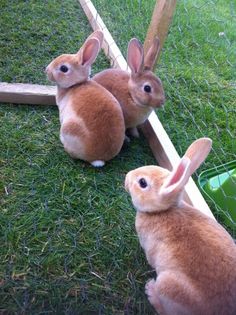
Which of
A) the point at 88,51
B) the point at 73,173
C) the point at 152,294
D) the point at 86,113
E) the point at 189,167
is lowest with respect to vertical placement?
the point at 73,173

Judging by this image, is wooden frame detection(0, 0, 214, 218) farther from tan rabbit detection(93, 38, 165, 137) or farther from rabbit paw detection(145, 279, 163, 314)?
rabbit paw detection(145, 279, 163, 314)

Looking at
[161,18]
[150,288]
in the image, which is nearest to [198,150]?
[150,288]

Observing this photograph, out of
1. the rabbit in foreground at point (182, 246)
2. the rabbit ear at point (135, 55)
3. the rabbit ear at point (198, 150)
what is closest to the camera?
the rabbit in foreground at point (182, 246)

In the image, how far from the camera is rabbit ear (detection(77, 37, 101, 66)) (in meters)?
1.68

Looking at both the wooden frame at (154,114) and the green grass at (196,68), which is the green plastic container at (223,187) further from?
the wooden frame at (154,114)

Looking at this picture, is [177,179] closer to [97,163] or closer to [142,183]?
[142,183]

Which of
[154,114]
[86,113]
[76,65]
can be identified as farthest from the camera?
[154,114]

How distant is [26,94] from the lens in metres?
1.93

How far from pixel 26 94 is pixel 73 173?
557 millimetres

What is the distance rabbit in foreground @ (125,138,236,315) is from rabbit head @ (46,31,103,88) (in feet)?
2.04

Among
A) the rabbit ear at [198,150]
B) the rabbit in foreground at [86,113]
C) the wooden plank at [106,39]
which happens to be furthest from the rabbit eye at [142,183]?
the wooden plank at [106,39]

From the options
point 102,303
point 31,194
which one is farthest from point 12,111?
point 102,303

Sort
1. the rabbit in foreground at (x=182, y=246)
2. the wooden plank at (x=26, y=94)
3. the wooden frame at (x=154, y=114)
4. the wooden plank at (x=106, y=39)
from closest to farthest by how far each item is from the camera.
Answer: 1. the rabbit in foreground at (x=182, y=246)
2. the wooden frame at (x=154, y=114)
3. the wooden plank at (x=26, y=94)
4. the wooden plank at (x=106, y=39)

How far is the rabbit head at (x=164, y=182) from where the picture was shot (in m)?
1.13
